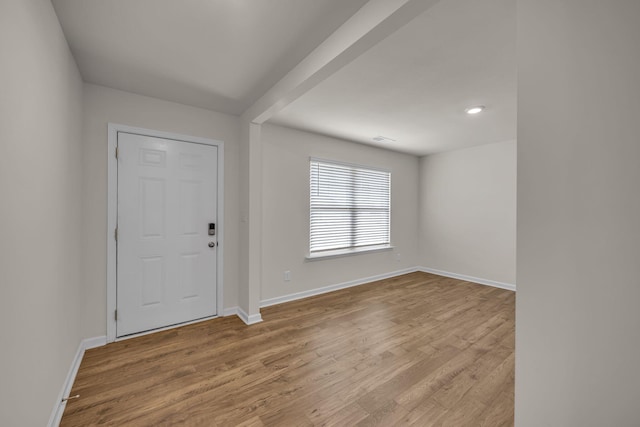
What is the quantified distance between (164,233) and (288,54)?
2198mm

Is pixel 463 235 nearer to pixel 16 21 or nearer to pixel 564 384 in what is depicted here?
pixel 564 384

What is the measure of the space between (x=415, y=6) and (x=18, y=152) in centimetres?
193

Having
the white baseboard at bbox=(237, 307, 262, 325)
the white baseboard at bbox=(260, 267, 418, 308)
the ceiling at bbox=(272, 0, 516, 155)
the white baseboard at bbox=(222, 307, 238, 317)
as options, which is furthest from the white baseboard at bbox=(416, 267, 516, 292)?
the white baseboard at bbox=(222, 307, 238, 317)

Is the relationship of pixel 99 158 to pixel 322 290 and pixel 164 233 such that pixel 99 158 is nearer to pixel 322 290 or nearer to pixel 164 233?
pixel 164 233

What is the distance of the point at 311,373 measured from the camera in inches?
81.9

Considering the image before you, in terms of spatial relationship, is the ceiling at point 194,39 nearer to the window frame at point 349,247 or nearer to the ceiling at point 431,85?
the ceiling at point 431,85

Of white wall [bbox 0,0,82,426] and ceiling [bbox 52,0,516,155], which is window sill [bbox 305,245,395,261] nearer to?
ceiling [bbox 52,0,516,155]

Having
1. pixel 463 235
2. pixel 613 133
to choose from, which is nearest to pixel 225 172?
pixel 613 133

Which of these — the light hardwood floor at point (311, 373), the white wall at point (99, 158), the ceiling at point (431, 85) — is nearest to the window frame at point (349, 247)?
the ceiling at point (431, 85)

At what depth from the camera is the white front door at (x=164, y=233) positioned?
2652mm

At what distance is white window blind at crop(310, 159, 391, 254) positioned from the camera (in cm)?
411

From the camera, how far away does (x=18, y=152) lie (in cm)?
115

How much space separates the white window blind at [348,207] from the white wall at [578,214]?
3.24 meters

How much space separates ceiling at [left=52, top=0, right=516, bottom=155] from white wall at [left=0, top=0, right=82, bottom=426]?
0.33 m
